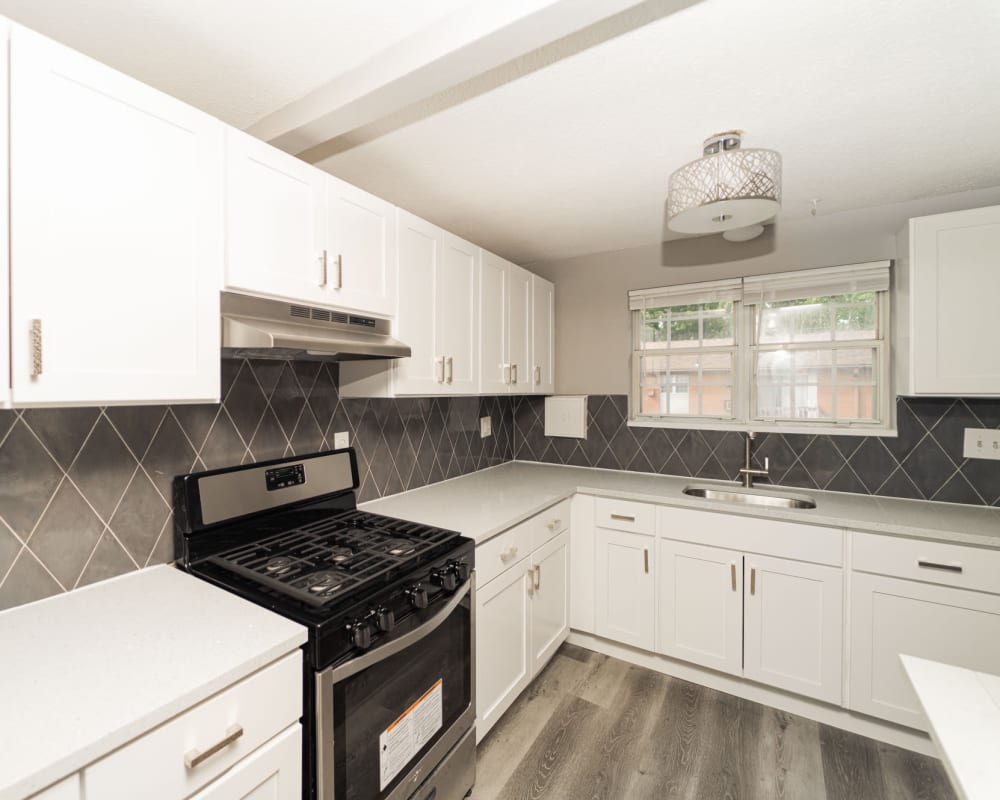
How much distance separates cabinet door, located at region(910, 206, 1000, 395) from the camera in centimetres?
184

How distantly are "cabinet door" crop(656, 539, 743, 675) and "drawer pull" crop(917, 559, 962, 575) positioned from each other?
63cm

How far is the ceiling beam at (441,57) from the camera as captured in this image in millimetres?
1031

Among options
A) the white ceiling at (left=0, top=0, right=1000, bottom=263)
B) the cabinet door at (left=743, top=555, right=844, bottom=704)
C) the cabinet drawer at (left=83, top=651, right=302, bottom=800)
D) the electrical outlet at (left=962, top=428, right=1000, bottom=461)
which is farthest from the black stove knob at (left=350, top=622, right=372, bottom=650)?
the electrical outlet at (left=962, top=428, right=1000, bottom=461)

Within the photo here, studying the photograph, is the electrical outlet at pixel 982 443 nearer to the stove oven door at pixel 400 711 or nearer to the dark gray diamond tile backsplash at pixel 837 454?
the dark gray diamond tile backsplash at pixel 837 454

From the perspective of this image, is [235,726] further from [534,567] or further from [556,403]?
[556,403]

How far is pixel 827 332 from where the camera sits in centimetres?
247

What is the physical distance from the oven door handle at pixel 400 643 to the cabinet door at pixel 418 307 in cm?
80

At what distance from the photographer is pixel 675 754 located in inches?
72.5

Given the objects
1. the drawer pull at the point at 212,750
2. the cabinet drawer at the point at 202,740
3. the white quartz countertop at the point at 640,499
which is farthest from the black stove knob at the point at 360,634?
the white quartz countertop at the point at 640,499

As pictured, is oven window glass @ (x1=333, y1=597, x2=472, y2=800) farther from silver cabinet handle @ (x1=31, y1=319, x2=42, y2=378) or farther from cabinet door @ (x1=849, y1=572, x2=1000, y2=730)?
cabinet door @ (x1=849, y1=572, x2=1000, y2=730)

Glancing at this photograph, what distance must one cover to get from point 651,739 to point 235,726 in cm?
170

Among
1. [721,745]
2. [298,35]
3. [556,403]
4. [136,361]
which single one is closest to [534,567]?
[721,745]

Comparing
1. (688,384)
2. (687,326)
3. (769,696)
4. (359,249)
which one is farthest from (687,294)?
(769,696)

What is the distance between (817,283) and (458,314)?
1914 millimetres
